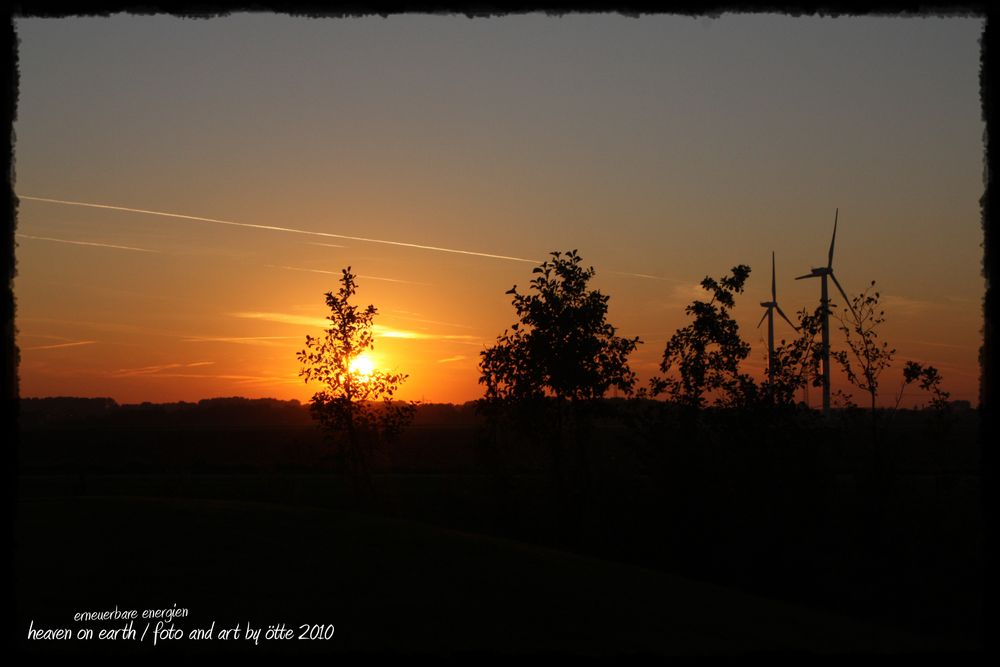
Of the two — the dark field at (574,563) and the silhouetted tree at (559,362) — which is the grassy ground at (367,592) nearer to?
the dark field at (574,563)

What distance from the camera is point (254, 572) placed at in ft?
42.4

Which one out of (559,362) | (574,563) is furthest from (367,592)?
(559,362)

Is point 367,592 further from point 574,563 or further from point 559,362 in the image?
point 559,362

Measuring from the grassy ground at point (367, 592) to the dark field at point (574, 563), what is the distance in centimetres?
4

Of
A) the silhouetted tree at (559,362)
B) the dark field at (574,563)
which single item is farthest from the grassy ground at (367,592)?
the silhouetted tree at (559,362)

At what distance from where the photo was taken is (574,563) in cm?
1628

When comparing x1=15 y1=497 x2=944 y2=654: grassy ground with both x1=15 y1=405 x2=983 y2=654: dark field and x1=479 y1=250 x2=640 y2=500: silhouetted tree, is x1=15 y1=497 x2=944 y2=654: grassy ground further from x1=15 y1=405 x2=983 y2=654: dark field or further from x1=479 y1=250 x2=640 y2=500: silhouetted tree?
x1=479 y1=250 x2=640 y2=500: silhouetted tree

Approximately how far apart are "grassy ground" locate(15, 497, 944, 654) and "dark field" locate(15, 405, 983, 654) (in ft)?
0.14

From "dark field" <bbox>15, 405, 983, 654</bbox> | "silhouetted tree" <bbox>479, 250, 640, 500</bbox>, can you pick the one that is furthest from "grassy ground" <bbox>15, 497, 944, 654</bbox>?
"silhouetted tree" <bbox>479, 250, 640, 500</bbox>

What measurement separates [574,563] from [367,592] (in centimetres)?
492

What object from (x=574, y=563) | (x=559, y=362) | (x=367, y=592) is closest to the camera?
(x=367, y=592)

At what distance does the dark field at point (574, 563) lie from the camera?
11250mm

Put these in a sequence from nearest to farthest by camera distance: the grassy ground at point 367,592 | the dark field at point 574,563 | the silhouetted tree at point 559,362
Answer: the grassy ground at point 367,592 → the dark field at point 574,563 → the silhouetted tree at point 559,362

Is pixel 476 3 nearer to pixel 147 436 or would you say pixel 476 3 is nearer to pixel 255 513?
pixel 255 513
